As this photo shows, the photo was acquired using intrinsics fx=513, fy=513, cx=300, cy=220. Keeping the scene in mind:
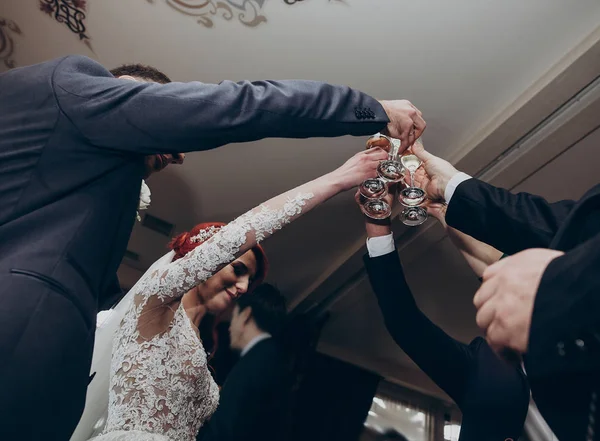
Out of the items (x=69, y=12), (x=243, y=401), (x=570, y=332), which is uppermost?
(x=570, y=332)

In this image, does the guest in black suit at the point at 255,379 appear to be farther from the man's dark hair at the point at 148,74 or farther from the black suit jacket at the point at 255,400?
the man's dark hair at the point at 148,74

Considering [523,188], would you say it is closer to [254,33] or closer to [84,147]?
[254,33]

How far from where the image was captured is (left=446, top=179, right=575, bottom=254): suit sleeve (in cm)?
99

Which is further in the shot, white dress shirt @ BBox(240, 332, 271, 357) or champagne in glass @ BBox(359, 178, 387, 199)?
white dress shirt @ BBox(240, 332, 271, 357)

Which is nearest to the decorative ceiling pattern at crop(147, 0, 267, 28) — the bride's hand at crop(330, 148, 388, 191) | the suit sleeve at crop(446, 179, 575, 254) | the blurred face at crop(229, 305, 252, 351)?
the bride's hand at crop(330, 148, 388, 191)

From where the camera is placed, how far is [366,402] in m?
1.67

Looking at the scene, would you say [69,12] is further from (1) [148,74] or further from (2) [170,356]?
(2) [170,356]

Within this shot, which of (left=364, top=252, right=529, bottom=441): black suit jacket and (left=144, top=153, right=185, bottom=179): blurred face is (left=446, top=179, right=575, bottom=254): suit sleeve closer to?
(left=364, top=252, right=529, bottom=441): black suit jacket

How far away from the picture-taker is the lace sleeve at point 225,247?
3.54ft

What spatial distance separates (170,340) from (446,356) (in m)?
0.73

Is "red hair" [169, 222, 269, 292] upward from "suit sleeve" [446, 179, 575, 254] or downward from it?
downward

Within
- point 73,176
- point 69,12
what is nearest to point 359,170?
point 73,176

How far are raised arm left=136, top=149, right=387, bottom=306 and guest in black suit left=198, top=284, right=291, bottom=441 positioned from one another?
0.58 m

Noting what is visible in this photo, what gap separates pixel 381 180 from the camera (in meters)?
1.14
